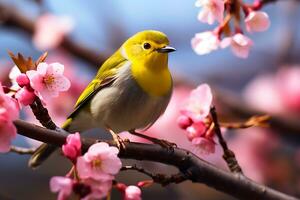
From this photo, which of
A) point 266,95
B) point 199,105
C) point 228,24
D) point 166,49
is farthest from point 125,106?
point 266,95

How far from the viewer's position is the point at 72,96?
3582 millimetres

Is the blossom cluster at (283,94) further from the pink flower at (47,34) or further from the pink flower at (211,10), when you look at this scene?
the pink flower at (211,10)

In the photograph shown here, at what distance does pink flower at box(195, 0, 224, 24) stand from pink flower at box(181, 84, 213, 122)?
218mm

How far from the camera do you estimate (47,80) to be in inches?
57.7

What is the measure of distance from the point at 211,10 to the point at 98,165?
2.07 ft

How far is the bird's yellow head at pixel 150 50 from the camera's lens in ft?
7.75

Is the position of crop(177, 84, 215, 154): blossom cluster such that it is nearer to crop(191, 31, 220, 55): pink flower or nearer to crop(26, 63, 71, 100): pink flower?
crop(191, 31, 220, 55): pink flower

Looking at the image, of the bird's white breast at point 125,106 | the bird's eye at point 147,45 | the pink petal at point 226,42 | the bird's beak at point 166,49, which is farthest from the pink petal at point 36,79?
the bird's eye at point 147,45

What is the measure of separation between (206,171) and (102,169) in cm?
40

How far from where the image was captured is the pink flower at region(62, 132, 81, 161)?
4.49 ft

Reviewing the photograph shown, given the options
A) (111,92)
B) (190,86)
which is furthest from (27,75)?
(190,86)

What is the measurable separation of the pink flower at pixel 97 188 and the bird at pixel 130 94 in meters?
0.76

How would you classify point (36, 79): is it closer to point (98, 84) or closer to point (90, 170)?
point (90, 170)

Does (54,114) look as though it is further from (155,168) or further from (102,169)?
(102,169)
